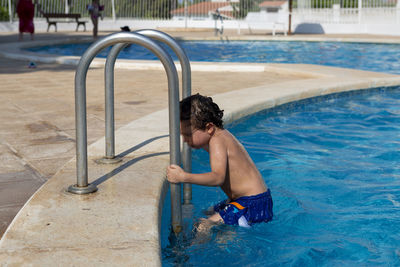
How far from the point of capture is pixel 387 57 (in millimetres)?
14797

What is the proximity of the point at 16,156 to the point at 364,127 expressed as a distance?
4.21 meters

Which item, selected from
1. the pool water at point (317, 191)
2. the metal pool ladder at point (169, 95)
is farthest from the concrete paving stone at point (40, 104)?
the metal pool ladder at point (169, 95)

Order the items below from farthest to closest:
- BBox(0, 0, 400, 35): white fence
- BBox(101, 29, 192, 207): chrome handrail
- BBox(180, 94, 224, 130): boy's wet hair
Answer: BBox(0, 0, 400, 35): white fence → BBox(101, 29, 192, 207): chrome handrail → BBox(180, 94, 224, 130): boy's wet hair

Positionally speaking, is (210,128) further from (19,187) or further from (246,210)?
(19,187)

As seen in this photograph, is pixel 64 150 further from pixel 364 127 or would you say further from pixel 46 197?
pixel 364 127

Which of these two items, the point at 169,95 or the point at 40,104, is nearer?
the point at 169,95

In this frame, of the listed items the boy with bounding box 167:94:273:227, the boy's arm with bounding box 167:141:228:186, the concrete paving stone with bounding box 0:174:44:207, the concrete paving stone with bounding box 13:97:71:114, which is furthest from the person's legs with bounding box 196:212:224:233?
the concrete paving stone with bounding box 13:97:71:114

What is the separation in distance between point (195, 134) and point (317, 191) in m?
1.87

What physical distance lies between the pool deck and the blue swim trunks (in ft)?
1.43

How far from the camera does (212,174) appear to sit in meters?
2.89

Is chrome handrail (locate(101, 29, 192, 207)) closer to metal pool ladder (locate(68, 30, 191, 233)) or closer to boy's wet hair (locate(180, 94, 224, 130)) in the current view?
metal pool ladder (locate(68, 30, 191, 233))

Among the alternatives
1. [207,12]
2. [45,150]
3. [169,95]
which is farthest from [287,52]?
[207,12]

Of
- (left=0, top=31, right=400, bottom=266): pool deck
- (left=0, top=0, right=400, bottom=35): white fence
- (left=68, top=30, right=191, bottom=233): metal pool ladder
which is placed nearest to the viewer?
(left=0, top=31, right=400, bottom=266): pool deck

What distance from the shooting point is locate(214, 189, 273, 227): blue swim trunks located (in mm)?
3176
